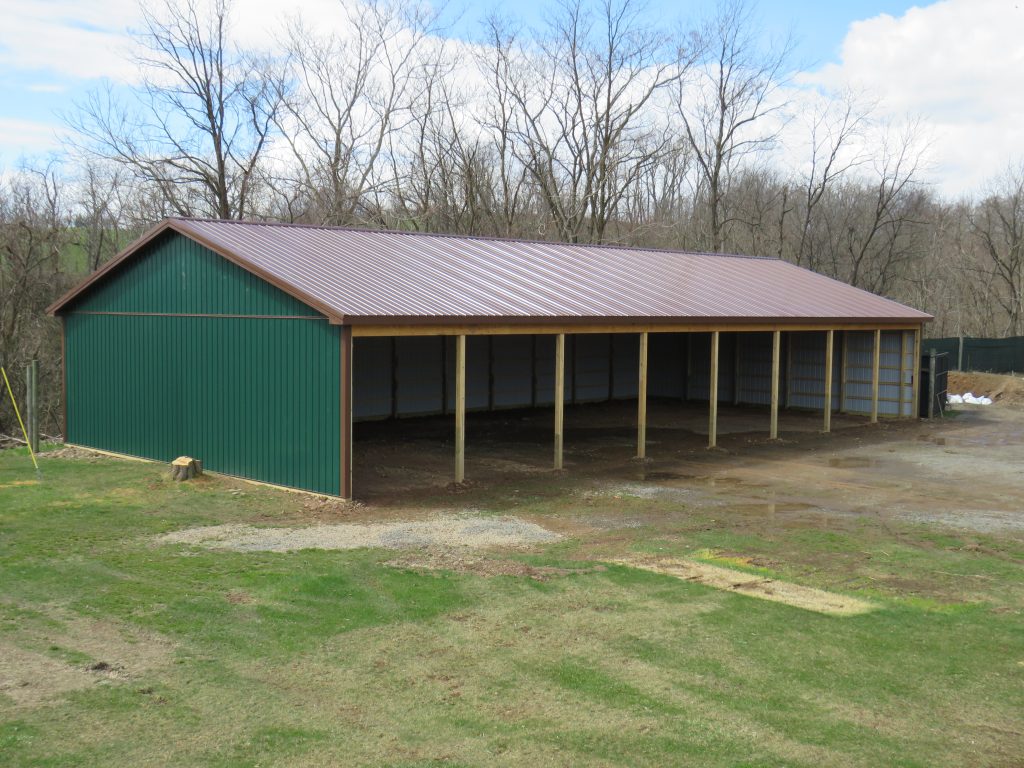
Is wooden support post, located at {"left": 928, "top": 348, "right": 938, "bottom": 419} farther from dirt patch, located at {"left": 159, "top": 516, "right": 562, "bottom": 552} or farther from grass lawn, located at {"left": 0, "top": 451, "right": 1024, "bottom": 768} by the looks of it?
dirt patch, located at {"left": 159, "top": 516, "right": 562, "bottom": 552}

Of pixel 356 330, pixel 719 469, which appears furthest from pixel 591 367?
pixel 356 330

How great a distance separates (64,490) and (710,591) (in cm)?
981

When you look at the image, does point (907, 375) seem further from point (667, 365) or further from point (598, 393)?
point (598, 393)

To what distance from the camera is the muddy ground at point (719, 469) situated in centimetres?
1373

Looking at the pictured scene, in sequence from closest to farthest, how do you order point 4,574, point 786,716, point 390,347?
point 786,716, point 4,574, point 390,347

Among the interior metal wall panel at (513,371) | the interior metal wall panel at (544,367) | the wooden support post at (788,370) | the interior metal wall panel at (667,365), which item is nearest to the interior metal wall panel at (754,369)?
the wooden support post at (788,370)

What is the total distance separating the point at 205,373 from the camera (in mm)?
15719

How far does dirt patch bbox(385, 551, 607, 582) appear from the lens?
32.8ft

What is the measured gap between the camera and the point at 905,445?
69.4 ft

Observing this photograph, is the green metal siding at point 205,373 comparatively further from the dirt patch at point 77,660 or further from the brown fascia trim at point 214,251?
the dirt patch at point 77,660

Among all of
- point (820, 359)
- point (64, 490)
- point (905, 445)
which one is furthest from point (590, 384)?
point (64, 490)

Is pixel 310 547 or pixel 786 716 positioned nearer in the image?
pixel 786 716

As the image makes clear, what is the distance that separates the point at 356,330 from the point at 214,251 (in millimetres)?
3423

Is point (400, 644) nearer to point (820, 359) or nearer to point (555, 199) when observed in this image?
point (820, 359)
